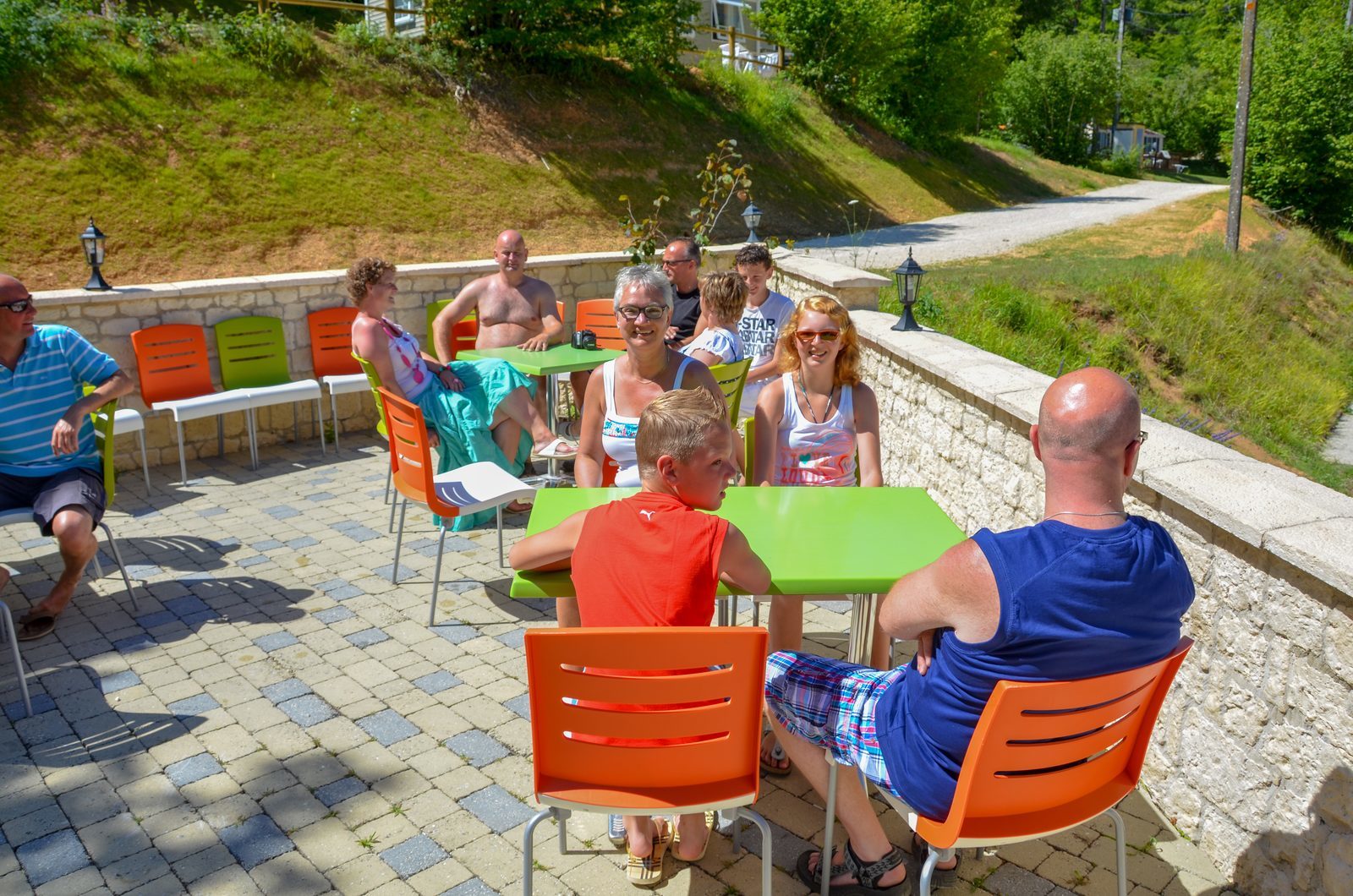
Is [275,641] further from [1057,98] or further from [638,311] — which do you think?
[1057,98]

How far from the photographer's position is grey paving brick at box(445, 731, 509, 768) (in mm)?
3516

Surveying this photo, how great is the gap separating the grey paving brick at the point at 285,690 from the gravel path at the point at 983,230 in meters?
A: 9.85

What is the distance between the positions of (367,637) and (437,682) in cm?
57

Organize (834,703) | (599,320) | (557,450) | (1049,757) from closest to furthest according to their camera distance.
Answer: (1049,757), (834,703), (557,450), (599,320)

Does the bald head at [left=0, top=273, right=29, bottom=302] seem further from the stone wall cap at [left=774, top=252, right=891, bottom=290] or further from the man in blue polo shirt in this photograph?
the stone wall cap at [left=774, top=252, right=891, bottom=290]

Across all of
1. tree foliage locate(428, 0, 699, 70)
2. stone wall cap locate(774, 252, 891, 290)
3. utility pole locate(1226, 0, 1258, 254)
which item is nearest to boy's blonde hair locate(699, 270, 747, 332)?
stone wall cap locate(774, 252, 891, 290)

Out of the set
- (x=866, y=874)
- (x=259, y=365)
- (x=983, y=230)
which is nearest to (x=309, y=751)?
(x=866, y=874)

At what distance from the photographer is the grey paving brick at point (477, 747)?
3516 millimetres

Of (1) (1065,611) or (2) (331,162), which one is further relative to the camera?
(2) (331,162)

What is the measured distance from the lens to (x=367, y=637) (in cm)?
446

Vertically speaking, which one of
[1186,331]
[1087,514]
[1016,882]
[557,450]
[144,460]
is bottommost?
[1186,331]

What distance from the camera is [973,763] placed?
210 cm

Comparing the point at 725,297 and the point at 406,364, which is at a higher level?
the point at 725,297

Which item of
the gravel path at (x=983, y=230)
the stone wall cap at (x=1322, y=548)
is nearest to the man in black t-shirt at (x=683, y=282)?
the stone wall cap at (x=1322, y=548)
